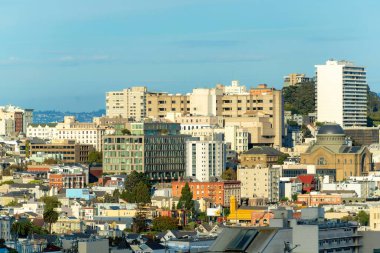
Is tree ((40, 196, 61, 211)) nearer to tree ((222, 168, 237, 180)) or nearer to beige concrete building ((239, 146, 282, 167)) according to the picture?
tree ((222, 168, 237, 180))

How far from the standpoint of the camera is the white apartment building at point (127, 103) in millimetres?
160500

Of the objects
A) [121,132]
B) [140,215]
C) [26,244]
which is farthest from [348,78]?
[26,244]

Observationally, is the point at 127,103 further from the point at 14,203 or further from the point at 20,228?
the point at 20,228

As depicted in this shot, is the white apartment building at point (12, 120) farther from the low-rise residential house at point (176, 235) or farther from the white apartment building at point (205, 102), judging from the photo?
the low-rise residential house at point (176, 235)

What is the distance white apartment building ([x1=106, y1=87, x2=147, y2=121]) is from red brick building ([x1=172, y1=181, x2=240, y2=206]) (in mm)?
47146

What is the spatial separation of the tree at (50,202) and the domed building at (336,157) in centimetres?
2430

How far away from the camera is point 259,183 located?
112375 mm

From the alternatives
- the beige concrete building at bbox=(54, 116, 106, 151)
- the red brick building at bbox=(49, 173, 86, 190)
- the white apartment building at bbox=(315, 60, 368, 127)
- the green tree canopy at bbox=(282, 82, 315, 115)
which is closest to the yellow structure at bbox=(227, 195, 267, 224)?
the red brick building at bbox=(49, 173, 86, 190)

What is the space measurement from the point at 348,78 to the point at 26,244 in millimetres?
100119

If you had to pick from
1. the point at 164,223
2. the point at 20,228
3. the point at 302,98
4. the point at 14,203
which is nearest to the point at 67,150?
the point at 14,203

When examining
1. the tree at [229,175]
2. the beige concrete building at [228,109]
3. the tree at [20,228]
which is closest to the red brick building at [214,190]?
the tree at [229,175]

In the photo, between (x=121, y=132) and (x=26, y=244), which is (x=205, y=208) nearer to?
(x=121, y=132)

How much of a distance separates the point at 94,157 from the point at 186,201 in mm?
32369

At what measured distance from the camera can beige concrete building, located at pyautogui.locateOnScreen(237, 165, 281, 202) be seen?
367 feet
